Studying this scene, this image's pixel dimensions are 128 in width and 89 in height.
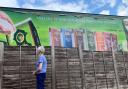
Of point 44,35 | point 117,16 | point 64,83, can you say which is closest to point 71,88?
point 64,83

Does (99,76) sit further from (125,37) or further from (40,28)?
(125,37)

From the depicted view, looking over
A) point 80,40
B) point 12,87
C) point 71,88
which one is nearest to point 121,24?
point 80,40

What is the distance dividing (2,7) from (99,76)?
17.8 ft

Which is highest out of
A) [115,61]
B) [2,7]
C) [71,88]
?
[2,7]

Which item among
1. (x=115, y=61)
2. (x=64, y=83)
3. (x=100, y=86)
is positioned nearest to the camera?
(x=64, y=83)

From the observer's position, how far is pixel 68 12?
1666 centimetres

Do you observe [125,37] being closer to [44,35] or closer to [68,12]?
[68,12]

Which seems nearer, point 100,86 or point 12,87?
point 12,87

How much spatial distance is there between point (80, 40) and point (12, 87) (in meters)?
7.62

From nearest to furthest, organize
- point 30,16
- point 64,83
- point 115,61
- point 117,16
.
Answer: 1. point 64,83
2. point 115,61
3. point 30,16
4. point 117,16

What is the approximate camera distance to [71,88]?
10.8 metres

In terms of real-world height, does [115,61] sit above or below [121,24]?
below

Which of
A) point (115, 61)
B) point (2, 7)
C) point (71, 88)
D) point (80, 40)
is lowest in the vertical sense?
point (71, 88)

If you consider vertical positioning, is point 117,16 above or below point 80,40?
above
